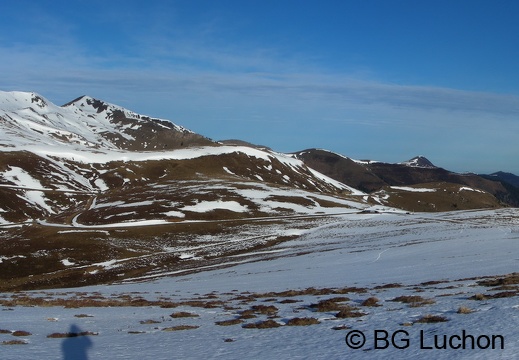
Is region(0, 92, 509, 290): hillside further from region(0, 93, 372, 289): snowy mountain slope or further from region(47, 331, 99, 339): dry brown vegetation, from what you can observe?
region(47, 331, 99, 339): dry brown vegetation

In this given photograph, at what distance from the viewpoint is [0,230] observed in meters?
106

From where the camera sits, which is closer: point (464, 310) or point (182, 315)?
point (464, 310)

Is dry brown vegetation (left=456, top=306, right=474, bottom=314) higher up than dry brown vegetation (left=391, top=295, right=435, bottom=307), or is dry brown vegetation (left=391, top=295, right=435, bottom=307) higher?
dry brown vegetation (left=456, top=306, right=474, bottom=314)

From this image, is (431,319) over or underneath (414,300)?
over

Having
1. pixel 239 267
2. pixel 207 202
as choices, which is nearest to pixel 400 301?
pixel 239 267

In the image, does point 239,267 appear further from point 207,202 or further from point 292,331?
point 207,202

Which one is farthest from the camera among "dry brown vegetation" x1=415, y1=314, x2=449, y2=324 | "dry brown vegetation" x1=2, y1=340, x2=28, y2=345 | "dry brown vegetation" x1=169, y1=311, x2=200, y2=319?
"dry brown vegetation" x1=169, y1=311, x2=200, y2=319

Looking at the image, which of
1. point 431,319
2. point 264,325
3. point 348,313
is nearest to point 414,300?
point 348,313

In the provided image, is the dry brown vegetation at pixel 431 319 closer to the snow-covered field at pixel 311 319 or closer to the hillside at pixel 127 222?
the snow-covered field at pixel 311 319

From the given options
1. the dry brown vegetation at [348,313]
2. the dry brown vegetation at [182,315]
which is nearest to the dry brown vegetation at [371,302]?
the dry brown vegetation at [348,313]

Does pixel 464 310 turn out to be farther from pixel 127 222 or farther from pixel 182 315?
pixel 127 222

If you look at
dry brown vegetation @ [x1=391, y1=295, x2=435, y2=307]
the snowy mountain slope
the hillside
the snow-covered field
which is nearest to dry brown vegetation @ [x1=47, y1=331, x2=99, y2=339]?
the snow-covered field

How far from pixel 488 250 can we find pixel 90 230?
7895 cm

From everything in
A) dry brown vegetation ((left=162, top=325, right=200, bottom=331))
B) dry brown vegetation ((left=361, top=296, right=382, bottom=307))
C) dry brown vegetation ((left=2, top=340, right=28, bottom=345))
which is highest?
dry brown vegetation ((left=2, top=340, right=28, bottom=345))
